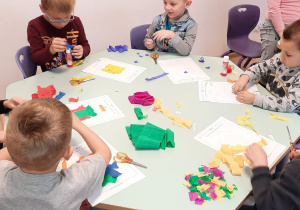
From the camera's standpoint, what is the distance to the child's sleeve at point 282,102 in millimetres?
1506

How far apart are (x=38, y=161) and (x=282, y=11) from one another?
2535 mm

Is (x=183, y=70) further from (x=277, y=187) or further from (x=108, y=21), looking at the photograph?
(x=108, y=21)

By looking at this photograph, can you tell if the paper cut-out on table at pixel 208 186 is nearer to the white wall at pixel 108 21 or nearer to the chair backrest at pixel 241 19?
the white wall at pixel 108 21

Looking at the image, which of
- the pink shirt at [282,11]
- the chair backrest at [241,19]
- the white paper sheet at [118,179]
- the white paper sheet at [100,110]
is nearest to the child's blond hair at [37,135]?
the white paper sheet at [118,179]

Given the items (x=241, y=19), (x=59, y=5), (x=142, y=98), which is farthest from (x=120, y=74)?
(x=241, y=19)

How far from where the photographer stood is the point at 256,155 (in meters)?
1.15

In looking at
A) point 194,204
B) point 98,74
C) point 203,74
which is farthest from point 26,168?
point 203,74

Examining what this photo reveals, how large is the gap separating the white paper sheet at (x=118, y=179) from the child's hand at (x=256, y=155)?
1.55 ft

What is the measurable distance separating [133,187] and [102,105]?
61cm

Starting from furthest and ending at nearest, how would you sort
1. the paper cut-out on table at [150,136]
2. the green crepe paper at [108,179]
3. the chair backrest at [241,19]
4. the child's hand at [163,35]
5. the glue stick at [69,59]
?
the chair backrest at [241,19] < the child's hand at [163,35] < the glue stick at [69,59] < the paper cut-out on table at [150,136] < the green crepe paper at [108,179]

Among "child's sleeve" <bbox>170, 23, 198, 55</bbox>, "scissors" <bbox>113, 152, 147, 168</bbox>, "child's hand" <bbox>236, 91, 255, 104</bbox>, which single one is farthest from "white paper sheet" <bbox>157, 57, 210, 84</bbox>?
"scissors" <bbox>113, 152, 147, 168</bbox>

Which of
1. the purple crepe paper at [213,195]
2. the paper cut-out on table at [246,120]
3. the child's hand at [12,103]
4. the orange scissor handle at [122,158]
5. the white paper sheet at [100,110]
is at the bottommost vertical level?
the purple crepe paper at [213,195]

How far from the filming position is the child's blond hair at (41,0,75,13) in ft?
5.79

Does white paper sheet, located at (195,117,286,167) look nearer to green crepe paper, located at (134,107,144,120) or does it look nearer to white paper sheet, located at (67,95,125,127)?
green crepe paper, located at (134,107,144,120)
